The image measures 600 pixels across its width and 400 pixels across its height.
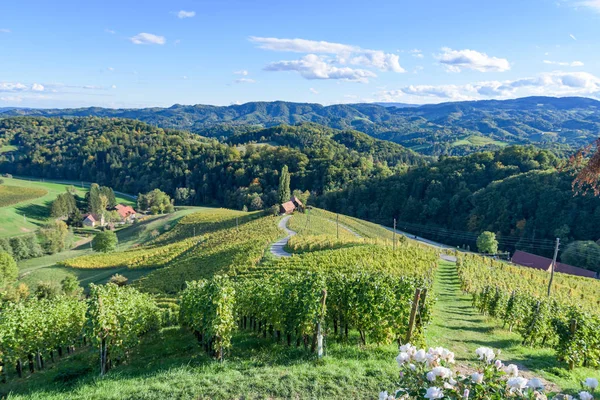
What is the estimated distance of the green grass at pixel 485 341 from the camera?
1060 centimetres

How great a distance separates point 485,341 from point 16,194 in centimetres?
14551

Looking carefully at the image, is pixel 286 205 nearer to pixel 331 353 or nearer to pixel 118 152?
pixel 331 353

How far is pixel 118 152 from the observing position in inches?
7072

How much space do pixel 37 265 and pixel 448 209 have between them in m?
96.7

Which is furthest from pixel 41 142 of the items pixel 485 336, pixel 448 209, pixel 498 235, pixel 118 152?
pixel 485 336

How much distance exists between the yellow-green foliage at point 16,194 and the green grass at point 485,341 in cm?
13043

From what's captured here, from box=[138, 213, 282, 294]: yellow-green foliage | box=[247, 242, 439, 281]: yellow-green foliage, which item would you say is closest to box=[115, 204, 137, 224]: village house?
box=[138, 213, 282, 294]: yellow-green foliage

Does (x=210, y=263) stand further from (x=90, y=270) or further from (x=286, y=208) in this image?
(x=286, y=208)

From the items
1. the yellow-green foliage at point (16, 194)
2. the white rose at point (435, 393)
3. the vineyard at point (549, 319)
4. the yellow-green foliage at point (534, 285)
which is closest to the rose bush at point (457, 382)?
the white rose at point (435, 393)

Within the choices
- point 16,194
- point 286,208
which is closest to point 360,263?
point 286,208

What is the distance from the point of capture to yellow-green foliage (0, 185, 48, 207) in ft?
358

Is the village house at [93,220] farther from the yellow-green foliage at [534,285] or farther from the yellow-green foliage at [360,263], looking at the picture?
the yellow-green foliage at [534,285]

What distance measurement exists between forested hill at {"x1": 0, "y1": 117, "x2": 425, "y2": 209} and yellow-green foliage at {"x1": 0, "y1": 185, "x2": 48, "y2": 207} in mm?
38161

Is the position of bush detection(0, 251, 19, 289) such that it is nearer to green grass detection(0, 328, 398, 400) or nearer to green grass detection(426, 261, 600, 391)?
green grass detection(0, 328, 398, 400)
